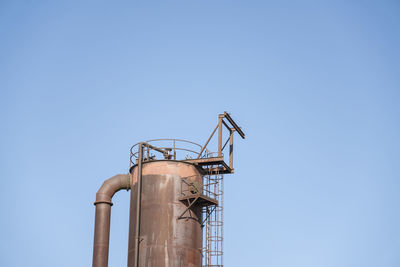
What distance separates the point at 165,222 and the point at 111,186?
4371 mm

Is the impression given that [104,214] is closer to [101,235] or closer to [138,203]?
[101,235]

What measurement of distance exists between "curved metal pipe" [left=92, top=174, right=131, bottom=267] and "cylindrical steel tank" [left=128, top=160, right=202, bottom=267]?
123cm

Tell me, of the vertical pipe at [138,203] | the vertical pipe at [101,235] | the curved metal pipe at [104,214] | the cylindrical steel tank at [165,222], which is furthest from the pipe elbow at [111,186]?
the vertical pipe at [138,203]

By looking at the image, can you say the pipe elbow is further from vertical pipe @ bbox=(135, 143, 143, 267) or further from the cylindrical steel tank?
vertical pipe @ bbox=(135, 143, 143, 267)

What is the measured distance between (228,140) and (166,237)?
25.8 ft

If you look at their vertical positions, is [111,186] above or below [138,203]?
above

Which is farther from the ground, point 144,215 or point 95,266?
point 144,215

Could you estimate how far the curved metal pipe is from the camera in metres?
36.1

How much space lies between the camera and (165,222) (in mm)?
34625

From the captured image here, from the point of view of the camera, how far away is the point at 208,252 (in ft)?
117

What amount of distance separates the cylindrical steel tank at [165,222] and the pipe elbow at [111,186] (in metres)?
0.97

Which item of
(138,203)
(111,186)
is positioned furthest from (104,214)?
(138,203)

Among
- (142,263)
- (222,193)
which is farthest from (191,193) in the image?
(142,263)

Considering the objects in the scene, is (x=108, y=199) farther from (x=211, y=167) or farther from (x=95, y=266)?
(x=211, y=167)
